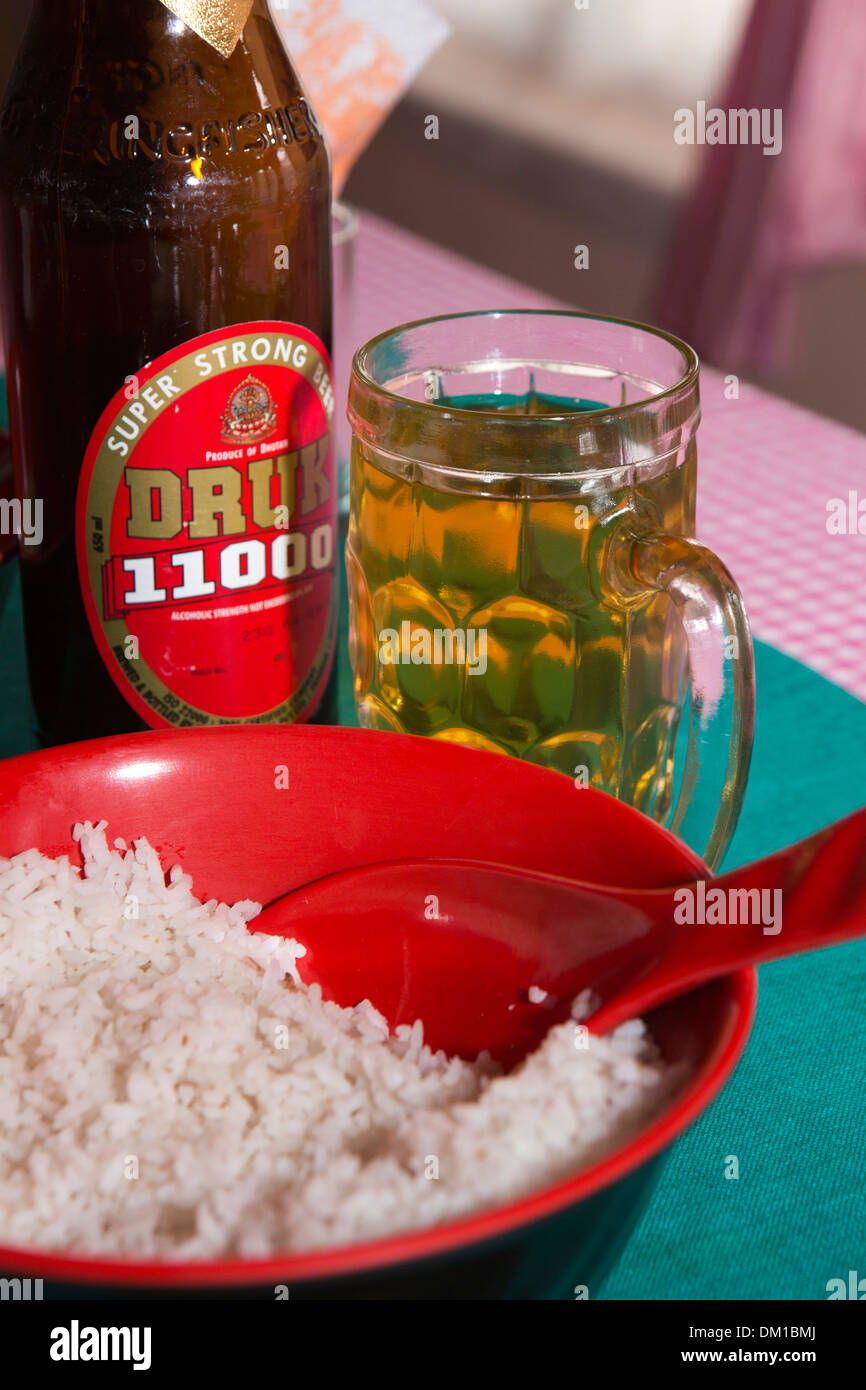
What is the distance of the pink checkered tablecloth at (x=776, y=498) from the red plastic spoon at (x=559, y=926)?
39 centimetres

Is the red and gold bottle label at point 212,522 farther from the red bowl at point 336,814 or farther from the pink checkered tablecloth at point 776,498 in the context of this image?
the pink checkered tablecloth at point 776,498

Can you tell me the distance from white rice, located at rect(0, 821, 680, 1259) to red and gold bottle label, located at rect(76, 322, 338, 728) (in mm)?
119

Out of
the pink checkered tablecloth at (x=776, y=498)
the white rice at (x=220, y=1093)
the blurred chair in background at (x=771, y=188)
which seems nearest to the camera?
the white rice at (x=220, y=1093)

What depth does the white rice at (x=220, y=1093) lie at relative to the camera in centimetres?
39

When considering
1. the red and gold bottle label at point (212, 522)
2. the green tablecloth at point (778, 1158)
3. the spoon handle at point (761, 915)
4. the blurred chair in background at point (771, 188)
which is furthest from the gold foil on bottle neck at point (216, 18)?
the blurred chair in background at point (771, 188)

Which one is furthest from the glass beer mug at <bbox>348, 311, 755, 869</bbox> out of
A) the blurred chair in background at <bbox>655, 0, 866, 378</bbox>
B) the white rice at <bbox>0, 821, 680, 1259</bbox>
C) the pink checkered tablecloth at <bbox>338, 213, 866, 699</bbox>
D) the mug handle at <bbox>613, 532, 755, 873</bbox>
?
the blurred chair in background at <bbox>655, 0, 866, 378</bbox>

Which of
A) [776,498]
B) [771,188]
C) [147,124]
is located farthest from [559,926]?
[771,188]

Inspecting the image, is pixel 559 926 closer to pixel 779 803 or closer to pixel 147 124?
pixel 779 803

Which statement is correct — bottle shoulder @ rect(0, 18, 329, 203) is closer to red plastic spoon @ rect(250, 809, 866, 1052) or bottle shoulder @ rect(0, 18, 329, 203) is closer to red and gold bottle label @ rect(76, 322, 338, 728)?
red and gold bottle label @ rect(76, 322, 338, 728)

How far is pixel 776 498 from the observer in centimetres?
104

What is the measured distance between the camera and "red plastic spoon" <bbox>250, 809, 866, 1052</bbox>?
45 centimetres

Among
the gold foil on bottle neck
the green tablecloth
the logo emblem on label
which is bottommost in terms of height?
the green tablecloth

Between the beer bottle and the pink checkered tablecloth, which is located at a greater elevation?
the beer bottle

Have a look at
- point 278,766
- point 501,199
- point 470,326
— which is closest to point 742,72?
point 501,199
